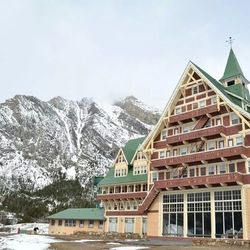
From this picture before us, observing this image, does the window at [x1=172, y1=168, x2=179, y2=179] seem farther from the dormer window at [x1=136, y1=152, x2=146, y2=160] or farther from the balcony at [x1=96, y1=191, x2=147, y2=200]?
the dormer window at [x1=136, y1=152, x2=146, y2=160]

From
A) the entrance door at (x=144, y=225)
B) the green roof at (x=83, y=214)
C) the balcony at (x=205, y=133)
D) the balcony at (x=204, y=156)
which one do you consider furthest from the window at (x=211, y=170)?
the green roof at (x=83, y=214)

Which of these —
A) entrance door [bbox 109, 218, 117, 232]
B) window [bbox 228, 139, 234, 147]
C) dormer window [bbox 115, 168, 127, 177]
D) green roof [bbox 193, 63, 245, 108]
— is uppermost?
green roof [bbox 193, 63, 245, 108]

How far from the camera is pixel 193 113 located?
53250mm

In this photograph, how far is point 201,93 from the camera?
54.2m

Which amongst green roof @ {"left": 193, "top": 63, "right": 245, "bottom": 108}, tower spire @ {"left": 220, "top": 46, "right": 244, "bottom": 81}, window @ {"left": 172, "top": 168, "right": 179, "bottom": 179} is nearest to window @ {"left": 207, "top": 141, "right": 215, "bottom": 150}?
green roof @ {"left": 193, "top": 63, "right": 245, "bottom": 108}

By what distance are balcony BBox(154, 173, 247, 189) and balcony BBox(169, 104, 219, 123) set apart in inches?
339

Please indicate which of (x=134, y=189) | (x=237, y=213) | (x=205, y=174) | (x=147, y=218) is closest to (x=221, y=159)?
(x=205, y=174)

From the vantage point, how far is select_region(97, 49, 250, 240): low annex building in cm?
4678

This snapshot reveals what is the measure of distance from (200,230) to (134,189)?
694 inches

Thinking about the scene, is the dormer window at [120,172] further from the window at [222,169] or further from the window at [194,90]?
the window at [222,169]

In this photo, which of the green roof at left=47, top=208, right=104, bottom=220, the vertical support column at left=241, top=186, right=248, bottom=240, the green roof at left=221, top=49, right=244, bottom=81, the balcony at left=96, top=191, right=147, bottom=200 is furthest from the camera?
the green roof at left=47, top=208, right=104, bottom=220

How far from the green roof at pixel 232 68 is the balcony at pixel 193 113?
1265 centimetres

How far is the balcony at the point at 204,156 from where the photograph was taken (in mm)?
46469

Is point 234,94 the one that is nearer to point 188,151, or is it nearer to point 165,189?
point 188,151
